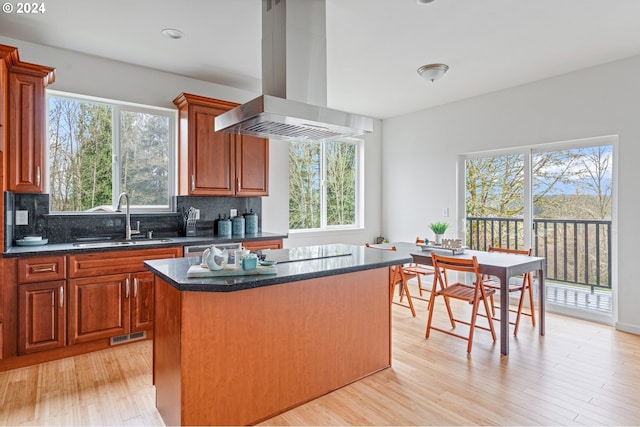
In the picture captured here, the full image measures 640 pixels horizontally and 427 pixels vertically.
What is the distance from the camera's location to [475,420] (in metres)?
2.11

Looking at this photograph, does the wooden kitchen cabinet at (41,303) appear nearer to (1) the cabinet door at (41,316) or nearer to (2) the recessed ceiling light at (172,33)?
(1) the cabinet door at (41,316)

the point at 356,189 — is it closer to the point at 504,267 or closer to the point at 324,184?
the point at 324,184

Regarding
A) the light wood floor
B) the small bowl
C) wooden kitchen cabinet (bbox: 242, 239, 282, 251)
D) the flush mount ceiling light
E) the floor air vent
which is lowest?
the light wood floor

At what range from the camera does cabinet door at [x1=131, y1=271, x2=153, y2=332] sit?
3.23m

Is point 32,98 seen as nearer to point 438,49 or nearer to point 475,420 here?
point 438,49

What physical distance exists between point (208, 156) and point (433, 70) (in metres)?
2.49

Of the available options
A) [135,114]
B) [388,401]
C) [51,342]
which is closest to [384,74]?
[135,114]

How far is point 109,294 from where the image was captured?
3107mm

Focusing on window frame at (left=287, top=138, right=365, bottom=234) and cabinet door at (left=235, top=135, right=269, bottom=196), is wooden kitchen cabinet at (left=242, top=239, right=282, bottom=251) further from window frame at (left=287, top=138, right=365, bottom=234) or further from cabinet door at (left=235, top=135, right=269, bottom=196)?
window frame at (left=287, top=138, right=365, bottom=234)

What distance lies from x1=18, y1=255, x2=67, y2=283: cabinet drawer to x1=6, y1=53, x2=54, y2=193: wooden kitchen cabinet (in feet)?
1.98

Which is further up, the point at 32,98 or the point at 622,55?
the point at 622,55

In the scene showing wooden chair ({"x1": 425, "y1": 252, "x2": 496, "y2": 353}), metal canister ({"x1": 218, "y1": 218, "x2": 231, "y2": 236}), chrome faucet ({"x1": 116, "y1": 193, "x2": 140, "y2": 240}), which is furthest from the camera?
metal canister ({"x1": 218, "y1": 218, "x2": 231, "y2": 236})

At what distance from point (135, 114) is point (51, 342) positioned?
89.3 inches

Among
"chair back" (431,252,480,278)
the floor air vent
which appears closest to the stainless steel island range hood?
"chair back" (431,252,480,278)
